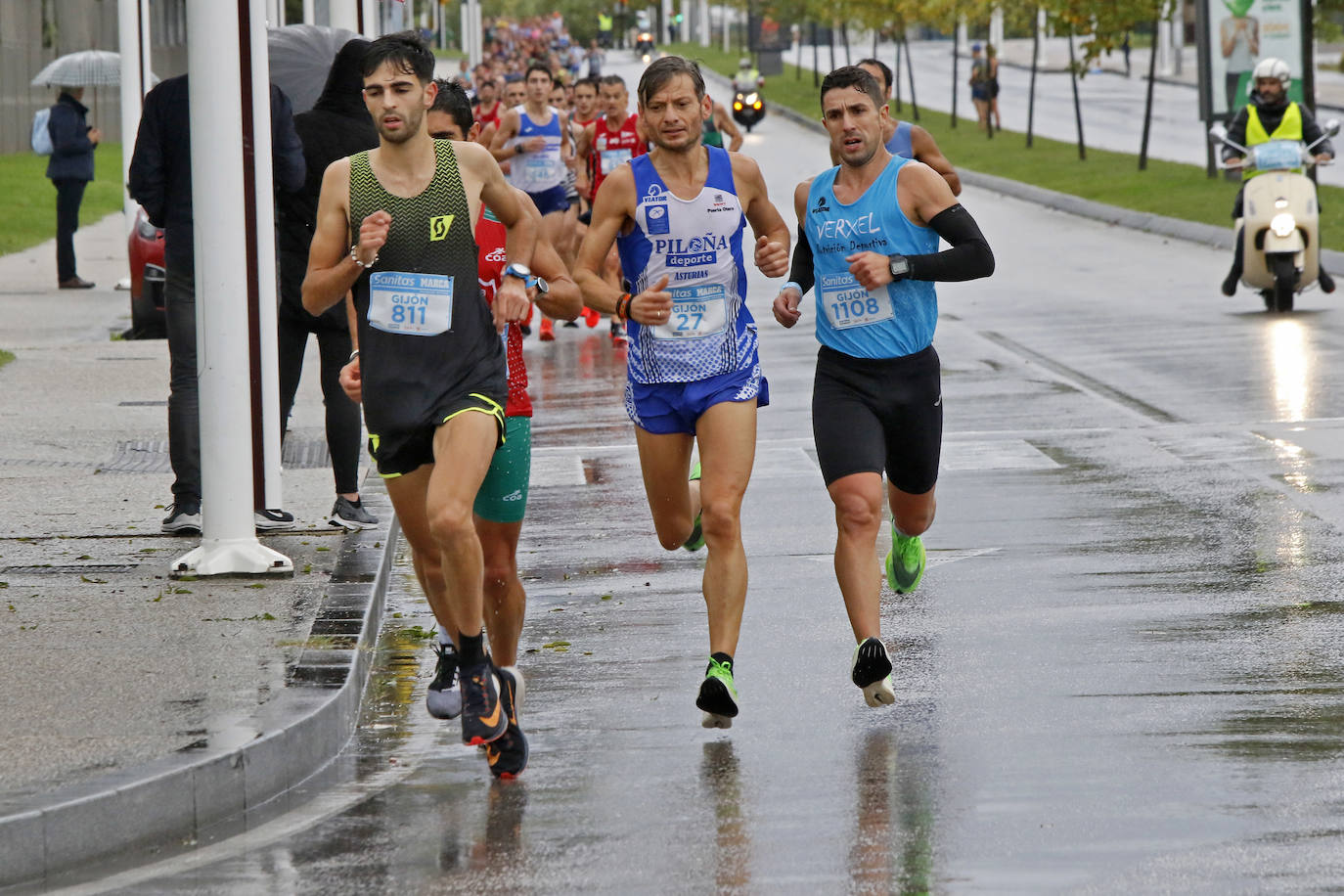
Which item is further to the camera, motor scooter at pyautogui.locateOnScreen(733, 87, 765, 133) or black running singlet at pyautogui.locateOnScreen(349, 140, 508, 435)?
motor scooter at pyautogui.locateOnScreen(733, 87, 765, 133)

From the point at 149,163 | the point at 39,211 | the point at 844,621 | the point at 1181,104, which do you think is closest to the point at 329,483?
the point at 149,163

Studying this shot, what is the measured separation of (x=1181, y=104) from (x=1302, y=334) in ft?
144

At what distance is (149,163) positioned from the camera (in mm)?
9328

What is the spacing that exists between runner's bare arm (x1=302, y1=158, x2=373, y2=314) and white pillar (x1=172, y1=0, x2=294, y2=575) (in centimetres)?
237

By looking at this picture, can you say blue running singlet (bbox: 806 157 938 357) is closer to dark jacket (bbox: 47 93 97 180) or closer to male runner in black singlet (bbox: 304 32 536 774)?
male runner in black singlet (bbox: 304 32 536 774)

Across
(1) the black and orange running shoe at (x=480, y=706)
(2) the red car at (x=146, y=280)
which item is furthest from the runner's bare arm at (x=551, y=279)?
(2) the red car at (x=146, y=280)

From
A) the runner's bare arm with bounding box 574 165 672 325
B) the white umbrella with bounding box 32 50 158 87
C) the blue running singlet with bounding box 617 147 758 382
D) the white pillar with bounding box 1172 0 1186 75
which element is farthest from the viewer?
the white pillar with bounding box 1172 0 1186 75

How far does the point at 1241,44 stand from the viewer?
31.2 m

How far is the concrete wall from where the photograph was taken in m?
54.1

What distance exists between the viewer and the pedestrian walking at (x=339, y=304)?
10.0m

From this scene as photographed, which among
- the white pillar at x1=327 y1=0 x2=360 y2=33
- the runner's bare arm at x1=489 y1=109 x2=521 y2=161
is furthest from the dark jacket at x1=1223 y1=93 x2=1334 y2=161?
the white pillar at x1=327 y1=0 x2=360 y2=33

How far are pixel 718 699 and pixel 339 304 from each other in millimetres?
4051

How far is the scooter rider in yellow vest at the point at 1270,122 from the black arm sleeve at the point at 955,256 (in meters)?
11.6

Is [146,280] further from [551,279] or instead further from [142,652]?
[551,279]
